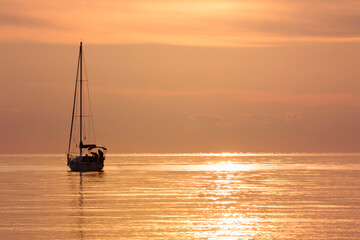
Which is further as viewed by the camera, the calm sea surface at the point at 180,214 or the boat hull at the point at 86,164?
the boat hull at the point at 86,164

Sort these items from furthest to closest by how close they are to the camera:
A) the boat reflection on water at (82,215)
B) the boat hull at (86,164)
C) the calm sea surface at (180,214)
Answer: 1. the boat hull at (86,164)
2. the boat reflection on water at (82,215)
3. the calm sea surface at (180,214)

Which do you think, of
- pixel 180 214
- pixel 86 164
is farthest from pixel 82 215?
pixel 86 164

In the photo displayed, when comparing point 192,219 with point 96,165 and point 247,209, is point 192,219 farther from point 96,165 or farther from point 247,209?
point 96,165

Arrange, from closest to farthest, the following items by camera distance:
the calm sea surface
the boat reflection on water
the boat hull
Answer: the calm sea surface < the boat reflection on water < the boat hull

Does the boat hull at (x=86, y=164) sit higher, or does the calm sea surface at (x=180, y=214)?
the boat hull at (x=86, y=164)

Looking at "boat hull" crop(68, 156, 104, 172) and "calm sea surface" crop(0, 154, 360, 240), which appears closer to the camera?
"calm sea surface" crop(0, 154, 360, 240)

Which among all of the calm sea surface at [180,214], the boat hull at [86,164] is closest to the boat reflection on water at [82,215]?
the calm sea surface at [180,214]

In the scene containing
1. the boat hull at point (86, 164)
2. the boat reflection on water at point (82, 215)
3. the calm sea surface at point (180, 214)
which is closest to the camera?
the calm sea surface at point (180, 214)

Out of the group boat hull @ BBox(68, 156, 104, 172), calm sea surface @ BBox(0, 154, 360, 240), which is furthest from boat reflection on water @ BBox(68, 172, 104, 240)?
boat hull @ BBox(68, 156, 104, 172)

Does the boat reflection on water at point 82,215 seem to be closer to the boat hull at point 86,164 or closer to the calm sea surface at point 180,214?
the calm sea surface at point 180,214

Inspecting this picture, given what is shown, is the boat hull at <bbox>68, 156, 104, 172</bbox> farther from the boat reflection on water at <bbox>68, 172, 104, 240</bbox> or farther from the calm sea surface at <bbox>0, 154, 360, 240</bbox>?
the boat reflection on water at <bbox>68, 172, 104, 240</bbox>

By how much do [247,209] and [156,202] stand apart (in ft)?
28.0

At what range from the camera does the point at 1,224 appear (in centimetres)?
3944

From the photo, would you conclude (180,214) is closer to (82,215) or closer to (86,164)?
(82,215)
